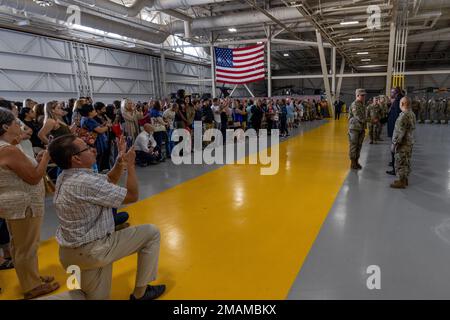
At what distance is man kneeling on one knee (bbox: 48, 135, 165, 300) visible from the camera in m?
1.76

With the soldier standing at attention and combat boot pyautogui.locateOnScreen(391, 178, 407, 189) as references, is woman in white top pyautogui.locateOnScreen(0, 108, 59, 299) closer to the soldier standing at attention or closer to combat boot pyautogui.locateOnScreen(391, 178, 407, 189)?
combat boot pyautogui.locateOnScreen(391, 178, 407, 189)

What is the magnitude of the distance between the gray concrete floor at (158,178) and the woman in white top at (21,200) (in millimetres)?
1218

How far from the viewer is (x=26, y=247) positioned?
2.20 metres

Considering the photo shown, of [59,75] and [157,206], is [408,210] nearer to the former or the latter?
[157,206]

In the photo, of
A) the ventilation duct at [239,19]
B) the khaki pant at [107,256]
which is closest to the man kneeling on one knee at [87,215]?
the khaki pant at [107,256]

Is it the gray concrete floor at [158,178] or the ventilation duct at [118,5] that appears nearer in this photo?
the gray concrete floor at [158,178]

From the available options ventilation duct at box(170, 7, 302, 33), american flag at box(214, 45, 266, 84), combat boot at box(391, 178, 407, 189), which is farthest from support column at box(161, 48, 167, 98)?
combat boot at box(391, 178, 407, 189)

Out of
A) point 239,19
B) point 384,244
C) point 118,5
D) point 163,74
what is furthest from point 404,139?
point 163,74

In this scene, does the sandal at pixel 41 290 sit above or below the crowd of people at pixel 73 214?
below

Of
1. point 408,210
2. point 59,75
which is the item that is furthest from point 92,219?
point 59,75

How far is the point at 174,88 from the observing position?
66.2ft

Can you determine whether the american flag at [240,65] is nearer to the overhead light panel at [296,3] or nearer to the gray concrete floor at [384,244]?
the overhead light panel at [296,3]

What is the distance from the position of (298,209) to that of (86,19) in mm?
10921

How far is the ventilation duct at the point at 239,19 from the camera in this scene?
44.4 ft
